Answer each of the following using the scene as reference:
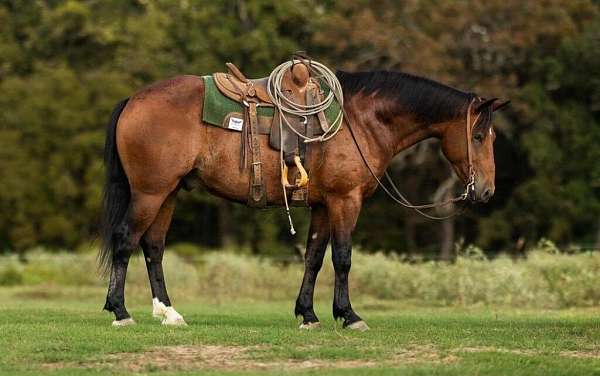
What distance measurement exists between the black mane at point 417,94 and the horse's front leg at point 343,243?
1151 mm

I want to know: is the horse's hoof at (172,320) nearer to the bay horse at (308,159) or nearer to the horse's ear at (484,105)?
the bay horse at (308,159)

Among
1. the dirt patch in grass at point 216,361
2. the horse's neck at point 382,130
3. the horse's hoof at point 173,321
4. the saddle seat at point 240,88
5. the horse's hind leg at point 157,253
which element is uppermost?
the saddle seat at point 240,88

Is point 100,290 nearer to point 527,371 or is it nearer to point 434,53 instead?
point 434,53

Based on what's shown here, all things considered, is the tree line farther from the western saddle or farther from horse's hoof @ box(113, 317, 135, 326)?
horse's hoof @ box(113, 317, 135, 326)

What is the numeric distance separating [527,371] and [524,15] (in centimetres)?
2782

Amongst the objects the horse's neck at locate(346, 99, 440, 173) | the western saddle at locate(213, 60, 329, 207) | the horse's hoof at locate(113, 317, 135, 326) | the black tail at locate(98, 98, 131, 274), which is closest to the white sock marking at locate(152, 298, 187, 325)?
the horse's hoof at locate(113, 317, 135, 326)

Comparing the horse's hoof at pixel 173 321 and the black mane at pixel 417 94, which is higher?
the black mane at pixel 417 94

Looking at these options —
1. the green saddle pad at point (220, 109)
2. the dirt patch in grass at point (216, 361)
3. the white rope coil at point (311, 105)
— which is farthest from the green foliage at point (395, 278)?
the dirt patch in grass at point (216, 361)

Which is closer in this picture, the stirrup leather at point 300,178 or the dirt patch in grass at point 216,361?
the dirt patch in grass at point 216,361

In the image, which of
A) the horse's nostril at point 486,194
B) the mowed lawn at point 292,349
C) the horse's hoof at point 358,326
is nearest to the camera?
the mowed lawn at point 292,349

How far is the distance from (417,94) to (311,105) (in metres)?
1.17

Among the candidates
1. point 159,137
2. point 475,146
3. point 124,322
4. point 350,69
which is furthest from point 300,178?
point 350,69

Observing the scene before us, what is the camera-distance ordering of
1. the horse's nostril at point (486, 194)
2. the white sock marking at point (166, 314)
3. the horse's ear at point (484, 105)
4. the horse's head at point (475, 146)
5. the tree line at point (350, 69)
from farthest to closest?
the tree line at point (350, 69), the horse's nostril at point (486, 194), the horse's head at point (475, 146), the horse's ear at point (484, 105), the white sock marking at point (166, 314)

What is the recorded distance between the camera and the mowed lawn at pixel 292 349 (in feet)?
31.0
